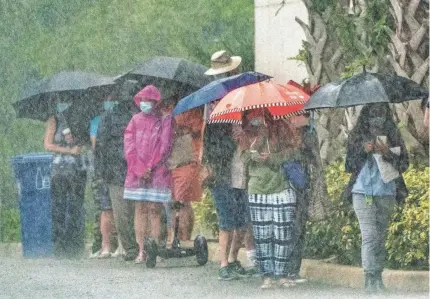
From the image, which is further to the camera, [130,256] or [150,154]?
[130,256]

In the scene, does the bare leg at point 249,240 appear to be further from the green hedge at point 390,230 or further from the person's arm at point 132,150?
the person's arm at point 132,150

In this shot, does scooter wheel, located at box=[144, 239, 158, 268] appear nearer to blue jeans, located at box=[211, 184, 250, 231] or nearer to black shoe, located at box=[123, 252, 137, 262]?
black shoe, located at box=[123, 252, 137, 262]

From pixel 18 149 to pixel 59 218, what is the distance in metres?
12.7

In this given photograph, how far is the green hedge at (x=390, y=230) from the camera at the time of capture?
1284cm

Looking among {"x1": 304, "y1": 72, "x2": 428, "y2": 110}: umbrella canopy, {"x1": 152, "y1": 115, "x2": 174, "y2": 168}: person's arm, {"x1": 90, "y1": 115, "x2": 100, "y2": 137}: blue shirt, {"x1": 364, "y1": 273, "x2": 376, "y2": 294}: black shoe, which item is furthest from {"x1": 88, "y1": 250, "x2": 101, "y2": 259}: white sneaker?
{"x1": 364, "y1": 273, "x2": 376, "y2": 294}: black shoe

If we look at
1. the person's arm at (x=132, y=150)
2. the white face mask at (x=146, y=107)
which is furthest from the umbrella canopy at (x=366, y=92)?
the person's arm at (x=132, y=150)

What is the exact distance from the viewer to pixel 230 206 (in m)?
14.0

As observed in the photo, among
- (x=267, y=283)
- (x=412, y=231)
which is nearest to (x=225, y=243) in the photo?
(x=267, y=283)

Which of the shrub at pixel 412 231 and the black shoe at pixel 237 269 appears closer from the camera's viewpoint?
the shrub at pixel 412 231

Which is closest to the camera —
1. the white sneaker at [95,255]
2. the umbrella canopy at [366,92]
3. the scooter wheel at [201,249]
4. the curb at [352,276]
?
the umbrella canopy at [366,92]

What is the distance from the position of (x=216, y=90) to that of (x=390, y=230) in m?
2.17

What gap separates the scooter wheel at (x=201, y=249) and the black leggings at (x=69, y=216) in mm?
1807

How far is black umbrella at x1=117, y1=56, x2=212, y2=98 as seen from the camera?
615 inches

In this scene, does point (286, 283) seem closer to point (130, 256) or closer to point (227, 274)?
point (227, 274)
